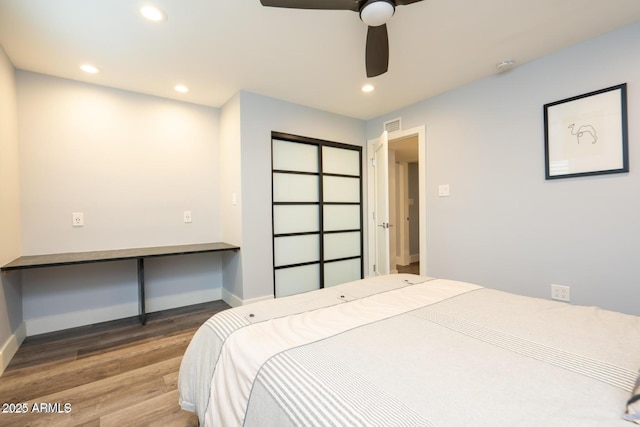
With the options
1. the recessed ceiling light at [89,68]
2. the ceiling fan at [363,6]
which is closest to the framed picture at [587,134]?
the ceiling fan at [363,6]

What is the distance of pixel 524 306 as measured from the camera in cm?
136

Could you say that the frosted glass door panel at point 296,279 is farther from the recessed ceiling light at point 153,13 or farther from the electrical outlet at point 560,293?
the recessed ceiling light at point 153,13

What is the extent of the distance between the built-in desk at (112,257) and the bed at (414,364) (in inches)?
65.3

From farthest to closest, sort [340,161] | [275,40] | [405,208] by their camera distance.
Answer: [405,208] < [340,161] < [275,40]

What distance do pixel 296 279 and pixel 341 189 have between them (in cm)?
136

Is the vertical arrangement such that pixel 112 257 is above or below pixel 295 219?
below

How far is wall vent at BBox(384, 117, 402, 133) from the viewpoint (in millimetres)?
3590

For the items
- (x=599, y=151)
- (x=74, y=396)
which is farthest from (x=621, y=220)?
(x=74, y=396)

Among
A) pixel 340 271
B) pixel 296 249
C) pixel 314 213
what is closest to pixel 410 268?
pixel 340 271

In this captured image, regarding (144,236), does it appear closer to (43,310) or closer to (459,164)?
(43,310)

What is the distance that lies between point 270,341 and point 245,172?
226 centimetres

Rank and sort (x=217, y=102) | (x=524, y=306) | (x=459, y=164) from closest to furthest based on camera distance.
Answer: (x=524, y=306) → (x=459, y=164) → (x=217, y=102)

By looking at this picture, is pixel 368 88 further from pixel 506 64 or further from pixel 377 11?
pixel 377 11

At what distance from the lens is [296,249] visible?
3.43 metres
